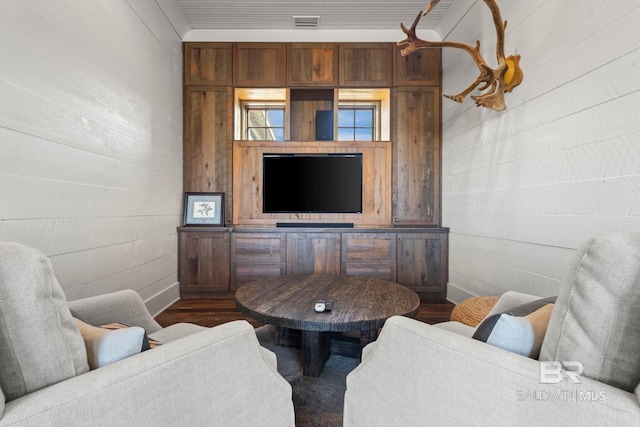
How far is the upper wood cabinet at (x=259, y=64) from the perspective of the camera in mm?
3309

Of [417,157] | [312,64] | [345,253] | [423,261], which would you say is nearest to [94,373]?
[345,253]

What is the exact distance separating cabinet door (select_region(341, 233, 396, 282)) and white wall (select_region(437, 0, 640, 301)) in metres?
0.72

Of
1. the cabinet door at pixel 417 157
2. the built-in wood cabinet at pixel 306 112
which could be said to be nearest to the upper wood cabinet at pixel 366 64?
the cabinet door at pixel 417 157

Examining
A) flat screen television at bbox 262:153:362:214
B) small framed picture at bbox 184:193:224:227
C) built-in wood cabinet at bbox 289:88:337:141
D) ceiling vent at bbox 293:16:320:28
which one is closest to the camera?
ceiling vent at bbox 293:16:320:28

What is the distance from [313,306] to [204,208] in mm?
2224

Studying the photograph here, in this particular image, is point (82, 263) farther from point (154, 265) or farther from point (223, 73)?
point (223, 73)

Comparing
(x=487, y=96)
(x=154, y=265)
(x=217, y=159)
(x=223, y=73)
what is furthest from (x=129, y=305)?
(x=223, y=73)

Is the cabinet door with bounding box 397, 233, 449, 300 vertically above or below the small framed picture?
below

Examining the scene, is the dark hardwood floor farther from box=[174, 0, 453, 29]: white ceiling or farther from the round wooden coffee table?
box=[174, 0, 453, 29]: white ceiling

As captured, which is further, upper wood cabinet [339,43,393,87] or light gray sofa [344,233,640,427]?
upper wood cabinet [339,43,393,87]

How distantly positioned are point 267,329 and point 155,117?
2.15 meters

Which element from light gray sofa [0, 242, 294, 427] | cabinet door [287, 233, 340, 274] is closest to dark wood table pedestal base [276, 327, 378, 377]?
light gray sofa [0, 242, 294, 427]

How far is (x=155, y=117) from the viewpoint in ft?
8.98

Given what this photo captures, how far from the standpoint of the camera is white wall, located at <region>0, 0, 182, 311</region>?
4.63 feet
